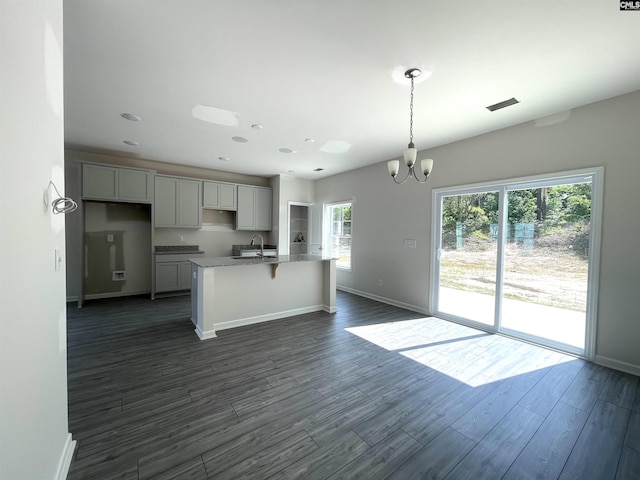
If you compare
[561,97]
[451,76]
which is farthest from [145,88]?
[561,97]

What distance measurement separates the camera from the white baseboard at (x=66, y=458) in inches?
54.7

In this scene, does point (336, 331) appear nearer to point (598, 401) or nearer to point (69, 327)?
point (598, 401)

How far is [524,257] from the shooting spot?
3.38 meters

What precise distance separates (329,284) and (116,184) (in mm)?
4193

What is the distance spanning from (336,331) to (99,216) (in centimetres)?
487

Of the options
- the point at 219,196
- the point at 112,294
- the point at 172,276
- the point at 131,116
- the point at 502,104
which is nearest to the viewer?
the point at 502,104

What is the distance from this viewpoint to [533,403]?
2.12 meters

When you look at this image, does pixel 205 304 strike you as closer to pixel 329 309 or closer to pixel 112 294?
pixel 329 309

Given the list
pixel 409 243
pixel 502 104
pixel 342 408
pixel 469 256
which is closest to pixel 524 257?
pixel 469 256

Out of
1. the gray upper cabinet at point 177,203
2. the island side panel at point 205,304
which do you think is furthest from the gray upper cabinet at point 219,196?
the island side panel at point 205,304

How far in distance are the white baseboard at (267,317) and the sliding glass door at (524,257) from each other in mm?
1996

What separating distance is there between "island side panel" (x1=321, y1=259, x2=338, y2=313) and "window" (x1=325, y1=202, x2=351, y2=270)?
5.24 feet

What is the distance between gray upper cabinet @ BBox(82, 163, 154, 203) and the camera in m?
4.54

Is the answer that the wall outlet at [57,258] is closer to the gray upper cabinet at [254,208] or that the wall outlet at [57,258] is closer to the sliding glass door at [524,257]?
the sliding glass door at [524,257]
